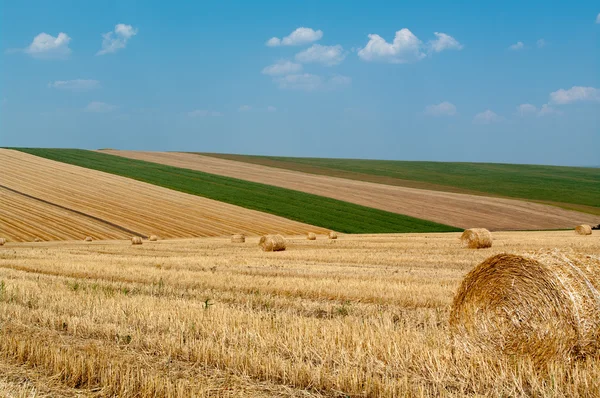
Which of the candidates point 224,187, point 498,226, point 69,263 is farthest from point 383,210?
point 69,263

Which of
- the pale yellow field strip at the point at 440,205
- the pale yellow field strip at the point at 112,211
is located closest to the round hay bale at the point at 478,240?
the pale yellow field strip at the point at 112,211

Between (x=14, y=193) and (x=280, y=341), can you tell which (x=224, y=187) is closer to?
(x=14, y=193)

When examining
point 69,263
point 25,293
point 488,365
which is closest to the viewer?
point 488,365

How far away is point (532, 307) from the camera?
22.3 feet

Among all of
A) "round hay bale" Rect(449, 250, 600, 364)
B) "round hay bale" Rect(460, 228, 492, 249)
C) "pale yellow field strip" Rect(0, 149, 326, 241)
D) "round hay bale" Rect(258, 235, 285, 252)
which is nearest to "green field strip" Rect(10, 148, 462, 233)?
"pale yellow field strip" Rect(0, 149, 326, 241)

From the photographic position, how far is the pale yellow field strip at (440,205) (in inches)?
1861

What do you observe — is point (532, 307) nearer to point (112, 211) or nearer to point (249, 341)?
point (249, 341)

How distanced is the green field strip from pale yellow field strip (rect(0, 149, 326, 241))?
2269 mm

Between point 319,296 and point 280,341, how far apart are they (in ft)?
13.0

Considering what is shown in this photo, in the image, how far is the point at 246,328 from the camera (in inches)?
312

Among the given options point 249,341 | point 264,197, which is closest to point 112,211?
point 264,197

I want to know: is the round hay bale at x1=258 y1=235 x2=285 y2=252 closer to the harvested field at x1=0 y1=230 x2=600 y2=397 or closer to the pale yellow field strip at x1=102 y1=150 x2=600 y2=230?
the harvested field at x1=0 y1=230 x2=600 y2=397

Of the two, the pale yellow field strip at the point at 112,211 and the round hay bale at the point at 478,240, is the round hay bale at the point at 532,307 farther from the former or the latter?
the pale yellow field strip at the point at 112,211

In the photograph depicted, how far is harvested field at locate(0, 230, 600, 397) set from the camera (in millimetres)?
5586
